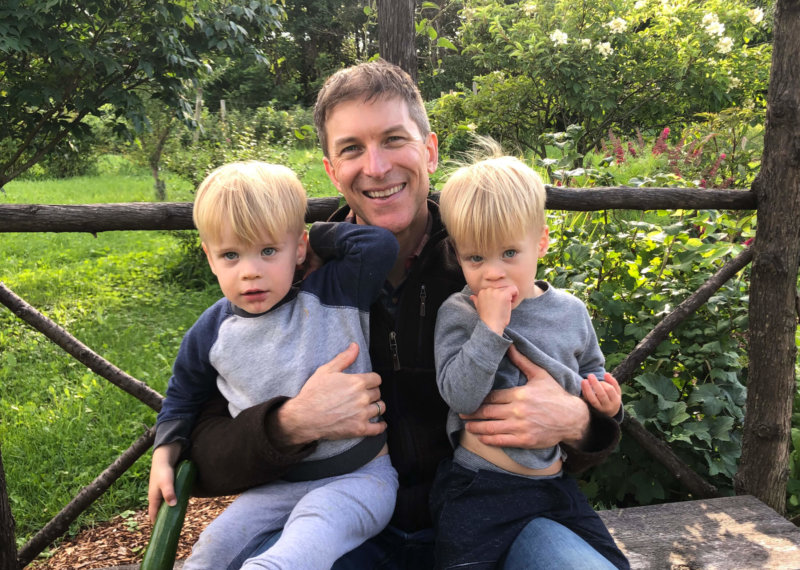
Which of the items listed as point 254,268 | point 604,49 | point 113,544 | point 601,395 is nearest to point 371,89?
point 254,268

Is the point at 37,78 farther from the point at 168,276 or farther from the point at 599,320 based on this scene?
the point at 599,320

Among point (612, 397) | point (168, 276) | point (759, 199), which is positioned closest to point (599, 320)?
point (759, 199)

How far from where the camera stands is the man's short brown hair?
69.3 inches

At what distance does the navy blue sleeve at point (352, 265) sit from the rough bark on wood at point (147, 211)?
0.48 meters

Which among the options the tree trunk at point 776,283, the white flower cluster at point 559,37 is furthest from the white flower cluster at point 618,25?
the tree trunk at point 776,283

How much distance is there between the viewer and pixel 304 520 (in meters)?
1.38

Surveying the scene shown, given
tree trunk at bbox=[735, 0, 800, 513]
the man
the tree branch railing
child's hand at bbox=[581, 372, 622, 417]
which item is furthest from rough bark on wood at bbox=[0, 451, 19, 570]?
tree trunk at bbox=[735, 0, 800, 513]

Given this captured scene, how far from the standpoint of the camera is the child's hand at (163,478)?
1.50 metres

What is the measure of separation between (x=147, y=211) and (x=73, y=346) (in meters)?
0.59

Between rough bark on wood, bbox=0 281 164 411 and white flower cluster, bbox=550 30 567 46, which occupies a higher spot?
white flower cluster, bbox=550 30 567 46

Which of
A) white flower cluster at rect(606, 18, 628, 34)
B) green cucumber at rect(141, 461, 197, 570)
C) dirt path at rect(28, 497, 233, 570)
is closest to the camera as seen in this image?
green cucumber at rect(141, 461, 197, 570)

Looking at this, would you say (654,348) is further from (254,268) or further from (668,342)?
(254,268)

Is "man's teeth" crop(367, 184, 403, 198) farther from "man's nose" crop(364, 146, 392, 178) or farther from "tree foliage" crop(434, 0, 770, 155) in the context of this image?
"tree foliage" crop(434, 0, 770, 155)

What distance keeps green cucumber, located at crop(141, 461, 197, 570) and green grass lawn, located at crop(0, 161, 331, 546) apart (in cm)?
219
